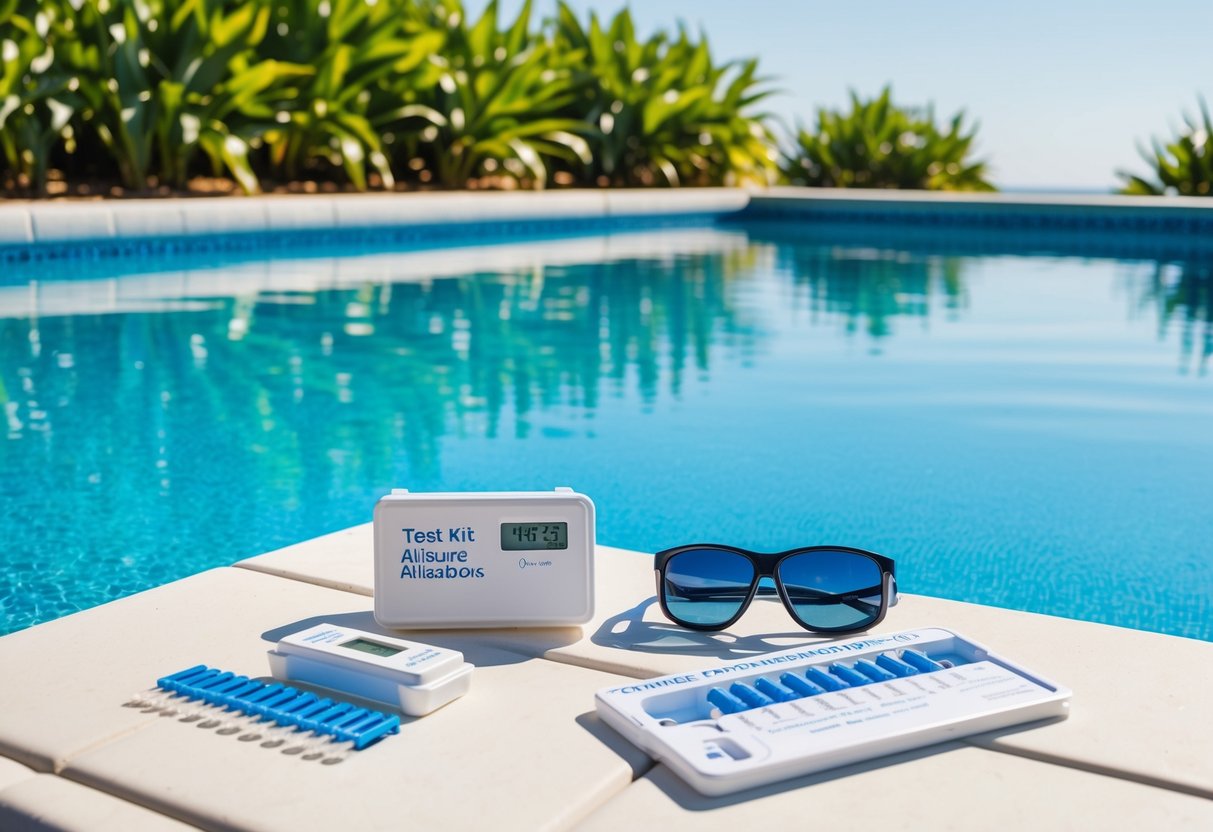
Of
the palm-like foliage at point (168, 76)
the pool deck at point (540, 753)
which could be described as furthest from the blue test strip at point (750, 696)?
the palm-like foliage at point (168, 76)

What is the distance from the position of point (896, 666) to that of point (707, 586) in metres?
0.26

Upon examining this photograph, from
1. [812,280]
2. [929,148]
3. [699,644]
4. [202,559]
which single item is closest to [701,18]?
[929,148]

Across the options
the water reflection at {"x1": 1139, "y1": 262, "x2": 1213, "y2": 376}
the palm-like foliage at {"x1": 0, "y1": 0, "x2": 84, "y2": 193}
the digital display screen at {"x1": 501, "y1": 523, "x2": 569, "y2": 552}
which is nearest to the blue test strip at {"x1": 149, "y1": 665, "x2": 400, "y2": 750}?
the digital display screen at {"x1": 501, "y1": 523, "x2": 569, "y2": 552}

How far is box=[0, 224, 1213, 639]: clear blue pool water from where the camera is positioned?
2.54 m

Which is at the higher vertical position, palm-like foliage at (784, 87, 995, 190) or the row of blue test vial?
palm-like foliage at (784, 87, 995, 190)

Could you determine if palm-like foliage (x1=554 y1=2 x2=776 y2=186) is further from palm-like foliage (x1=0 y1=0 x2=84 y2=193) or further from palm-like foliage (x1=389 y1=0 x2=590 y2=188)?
palm-like foliage (x1=0 y1=0 x2=84 y2=193)

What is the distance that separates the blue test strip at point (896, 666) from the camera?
1.19m

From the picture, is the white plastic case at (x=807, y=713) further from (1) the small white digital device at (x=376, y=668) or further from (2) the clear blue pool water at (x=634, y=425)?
(2) the clear blue pool water at (x=634, y=425)

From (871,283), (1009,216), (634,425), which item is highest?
(1009,216)

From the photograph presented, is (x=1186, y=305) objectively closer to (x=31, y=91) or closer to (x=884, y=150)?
(x=31, y=91)

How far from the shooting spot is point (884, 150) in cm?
1503

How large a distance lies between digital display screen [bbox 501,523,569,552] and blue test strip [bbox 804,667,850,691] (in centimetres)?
31

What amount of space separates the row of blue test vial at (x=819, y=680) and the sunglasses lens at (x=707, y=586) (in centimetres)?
19

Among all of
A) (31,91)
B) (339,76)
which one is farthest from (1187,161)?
(31,91)
